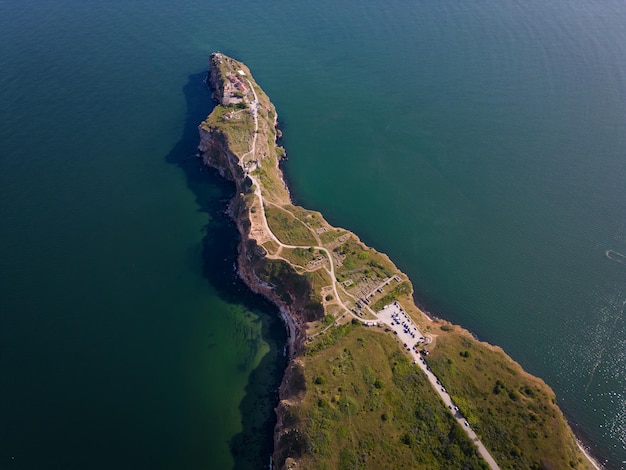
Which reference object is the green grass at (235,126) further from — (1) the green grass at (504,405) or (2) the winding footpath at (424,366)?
(1) the green grass at (504,405)

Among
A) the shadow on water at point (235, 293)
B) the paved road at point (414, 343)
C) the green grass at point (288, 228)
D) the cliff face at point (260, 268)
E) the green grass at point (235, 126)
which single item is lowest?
the shadow on water at point (235, 293)

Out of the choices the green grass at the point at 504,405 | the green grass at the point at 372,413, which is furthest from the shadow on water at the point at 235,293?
the green grass at the point at 504,405

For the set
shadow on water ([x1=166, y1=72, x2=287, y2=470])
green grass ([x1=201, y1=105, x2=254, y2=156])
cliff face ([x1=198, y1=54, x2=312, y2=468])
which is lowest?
shadow on water ([x1=166, y1=72, x2=287, y2=470])

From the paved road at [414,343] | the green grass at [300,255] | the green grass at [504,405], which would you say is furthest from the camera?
the green grass at [300,255]

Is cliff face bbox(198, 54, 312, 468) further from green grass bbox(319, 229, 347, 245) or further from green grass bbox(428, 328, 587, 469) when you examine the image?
green grass bbox(428, 328, 587, 469)

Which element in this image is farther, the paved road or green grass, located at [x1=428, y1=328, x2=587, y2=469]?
the paved road

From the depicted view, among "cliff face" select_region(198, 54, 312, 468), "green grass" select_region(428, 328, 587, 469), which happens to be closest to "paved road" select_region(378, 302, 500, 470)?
"green grass" select_region(428, 328, 587, 469)

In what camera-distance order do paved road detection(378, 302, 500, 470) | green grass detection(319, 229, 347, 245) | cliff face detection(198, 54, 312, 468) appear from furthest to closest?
1. green grass detection(319, 229, 347, 245)
2. cliff face detection(198, 54, 312, 468)
3. paved road detection(378, 302, 500, 470)

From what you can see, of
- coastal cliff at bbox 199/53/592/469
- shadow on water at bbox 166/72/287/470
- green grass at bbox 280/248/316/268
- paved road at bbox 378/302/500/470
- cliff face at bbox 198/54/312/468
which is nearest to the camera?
coastal cliff at bbox 199/53/592/469
